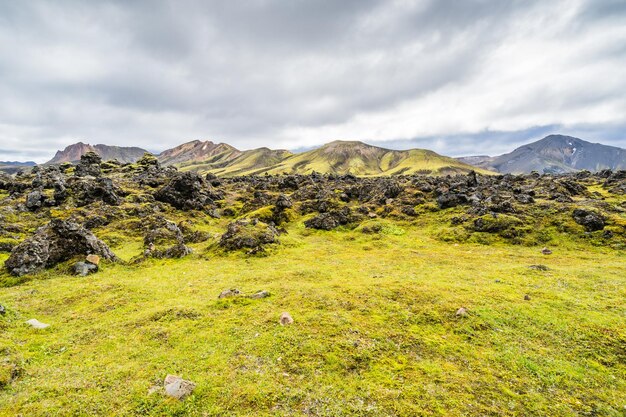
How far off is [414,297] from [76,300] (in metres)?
22.7

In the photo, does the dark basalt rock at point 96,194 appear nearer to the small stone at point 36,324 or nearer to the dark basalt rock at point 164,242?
the dark basalt rock at point 164,242

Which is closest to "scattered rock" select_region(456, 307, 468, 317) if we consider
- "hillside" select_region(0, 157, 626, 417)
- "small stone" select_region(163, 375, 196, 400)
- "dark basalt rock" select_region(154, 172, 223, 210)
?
"hillside" select_region(0, 157, 626, 417)

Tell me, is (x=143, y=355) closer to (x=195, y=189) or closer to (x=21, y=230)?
(x=21, y=230)

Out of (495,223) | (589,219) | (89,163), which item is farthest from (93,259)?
(89,163)

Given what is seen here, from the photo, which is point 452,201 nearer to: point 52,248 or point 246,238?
point 246,238

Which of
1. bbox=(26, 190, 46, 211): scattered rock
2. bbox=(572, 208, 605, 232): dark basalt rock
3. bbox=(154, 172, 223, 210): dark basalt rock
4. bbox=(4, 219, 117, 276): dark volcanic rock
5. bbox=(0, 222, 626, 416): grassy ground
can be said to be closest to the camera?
bbox=(0, 222, 626, 416): grassy ground

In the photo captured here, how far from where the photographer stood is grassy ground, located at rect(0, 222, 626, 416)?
34.6ft

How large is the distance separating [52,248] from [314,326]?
86.3ft

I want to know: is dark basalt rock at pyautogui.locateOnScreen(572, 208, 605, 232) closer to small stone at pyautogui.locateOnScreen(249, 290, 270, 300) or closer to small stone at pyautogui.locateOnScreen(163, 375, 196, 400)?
small stone at pyautogui.locateOnScreen(249, 290, 270, 300)

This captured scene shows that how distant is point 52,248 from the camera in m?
26.3

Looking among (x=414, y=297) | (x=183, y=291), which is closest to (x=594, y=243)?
(x=414, y=297)

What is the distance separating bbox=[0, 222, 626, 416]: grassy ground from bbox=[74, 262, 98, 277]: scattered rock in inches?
46.5

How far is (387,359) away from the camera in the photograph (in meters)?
13.0

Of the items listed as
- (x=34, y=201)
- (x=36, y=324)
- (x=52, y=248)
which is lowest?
(x=36, y=324)
